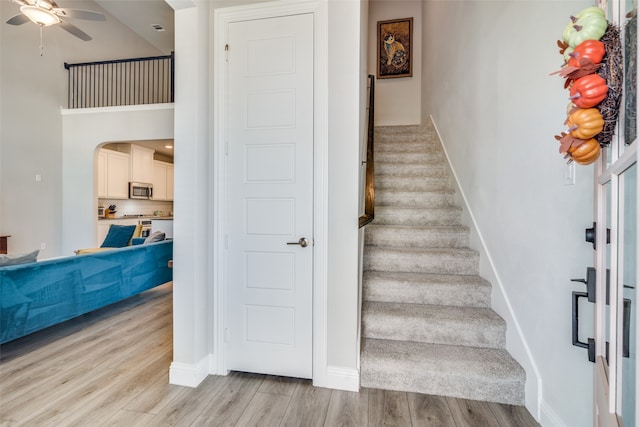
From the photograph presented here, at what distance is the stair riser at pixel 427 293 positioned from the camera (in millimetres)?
2430

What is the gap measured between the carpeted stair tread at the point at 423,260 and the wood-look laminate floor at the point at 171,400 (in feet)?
3.47

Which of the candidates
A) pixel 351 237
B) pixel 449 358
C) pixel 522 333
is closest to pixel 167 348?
pixel 351 237

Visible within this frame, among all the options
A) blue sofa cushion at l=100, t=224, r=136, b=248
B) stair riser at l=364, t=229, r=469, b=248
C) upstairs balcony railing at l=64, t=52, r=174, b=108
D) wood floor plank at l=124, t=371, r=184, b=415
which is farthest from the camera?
upstairs balcony railing at l=64, t=52, r=174, b=108

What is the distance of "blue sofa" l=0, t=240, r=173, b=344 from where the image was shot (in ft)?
8.04

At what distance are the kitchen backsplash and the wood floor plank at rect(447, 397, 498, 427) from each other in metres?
7.78

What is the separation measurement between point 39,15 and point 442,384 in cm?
527

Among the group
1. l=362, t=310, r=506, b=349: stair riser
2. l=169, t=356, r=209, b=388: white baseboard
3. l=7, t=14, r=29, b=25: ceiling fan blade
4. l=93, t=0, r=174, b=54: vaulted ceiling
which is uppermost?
l=93, t=0, r=174, b=54: vaulted ceiling

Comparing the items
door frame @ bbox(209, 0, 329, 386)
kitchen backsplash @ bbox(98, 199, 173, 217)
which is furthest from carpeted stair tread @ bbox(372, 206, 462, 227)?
kitchen backsplash @ bbox(98, 199, 173, 217)

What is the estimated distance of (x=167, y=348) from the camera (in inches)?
107

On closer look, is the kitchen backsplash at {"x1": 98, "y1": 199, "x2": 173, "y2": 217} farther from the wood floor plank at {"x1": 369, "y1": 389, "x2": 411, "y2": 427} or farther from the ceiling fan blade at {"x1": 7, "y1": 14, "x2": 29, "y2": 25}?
the wood floor plank at {"x1": 369, "y1": 389, "x2": 411, "y2": 427}

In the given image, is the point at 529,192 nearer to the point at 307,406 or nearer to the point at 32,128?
the point at 307,406

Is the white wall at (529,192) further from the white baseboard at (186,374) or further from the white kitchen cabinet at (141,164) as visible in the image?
the white kitchen cabinet at (141,164)

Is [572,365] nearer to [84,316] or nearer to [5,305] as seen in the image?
[5,305]

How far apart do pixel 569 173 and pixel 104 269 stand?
13.2ft
